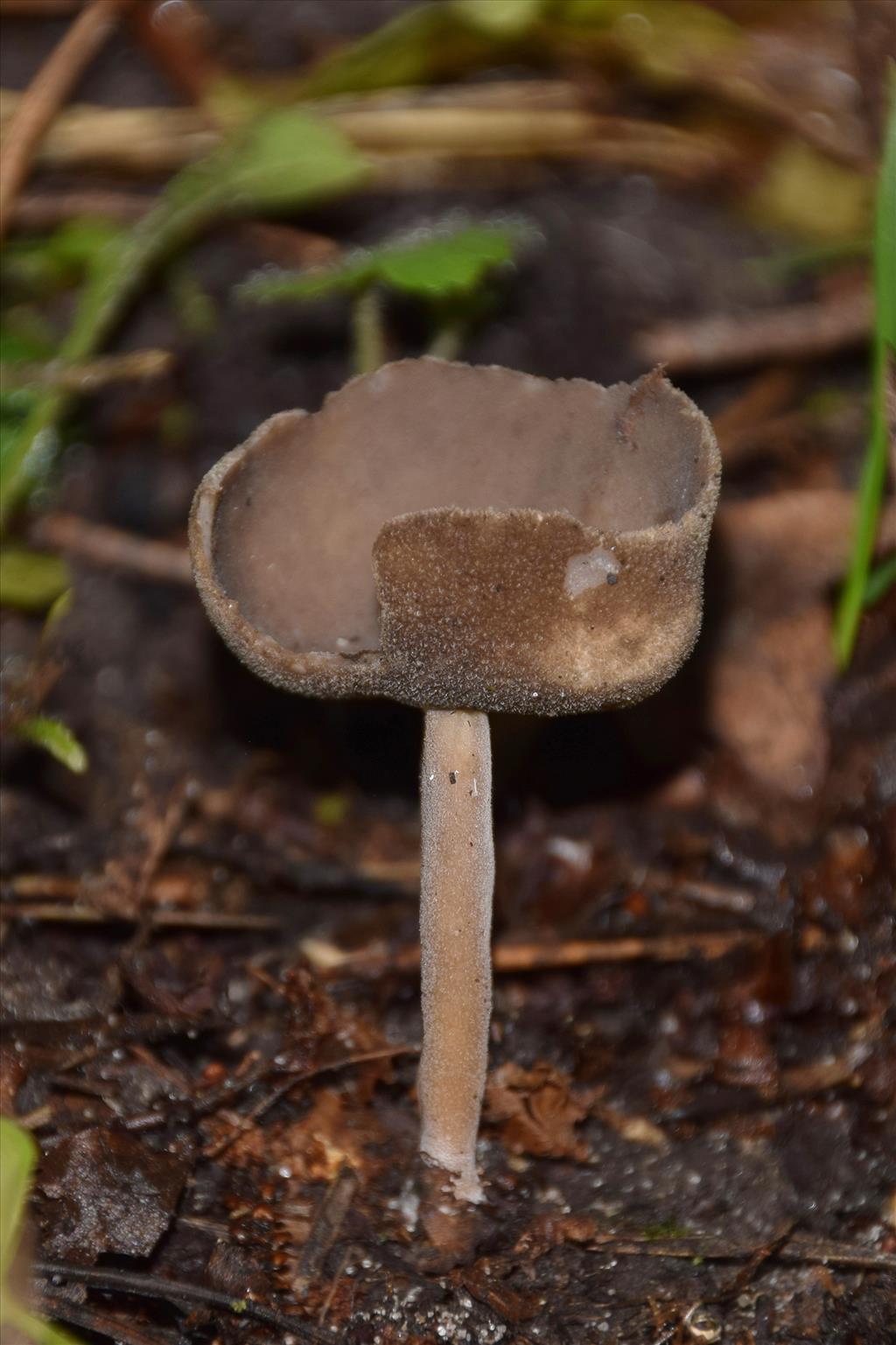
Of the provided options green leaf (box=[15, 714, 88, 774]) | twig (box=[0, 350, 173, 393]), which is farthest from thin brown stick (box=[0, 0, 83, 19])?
green leaf (box=[15, 714, 88, 774])

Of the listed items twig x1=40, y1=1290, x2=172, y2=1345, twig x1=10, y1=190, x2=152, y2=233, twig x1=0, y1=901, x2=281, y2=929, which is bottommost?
twig x1=0, y1=901, x2=281, y2=929

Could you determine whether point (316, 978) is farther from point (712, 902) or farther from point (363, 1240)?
point (712, 902)

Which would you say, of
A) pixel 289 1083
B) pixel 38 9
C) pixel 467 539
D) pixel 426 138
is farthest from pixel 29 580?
pixel 38 9

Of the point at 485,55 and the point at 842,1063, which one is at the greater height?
the point at 485,55

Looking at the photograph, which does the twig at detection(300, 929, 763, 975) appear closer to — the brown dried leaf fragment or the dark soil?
the dark soil

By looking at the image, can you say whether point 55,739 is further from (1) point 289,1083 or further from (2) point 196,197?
(2) point 196,197

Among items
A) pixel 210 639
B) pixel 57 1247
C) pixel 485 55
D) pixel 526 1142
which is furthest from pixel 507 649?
pixel 485 55
